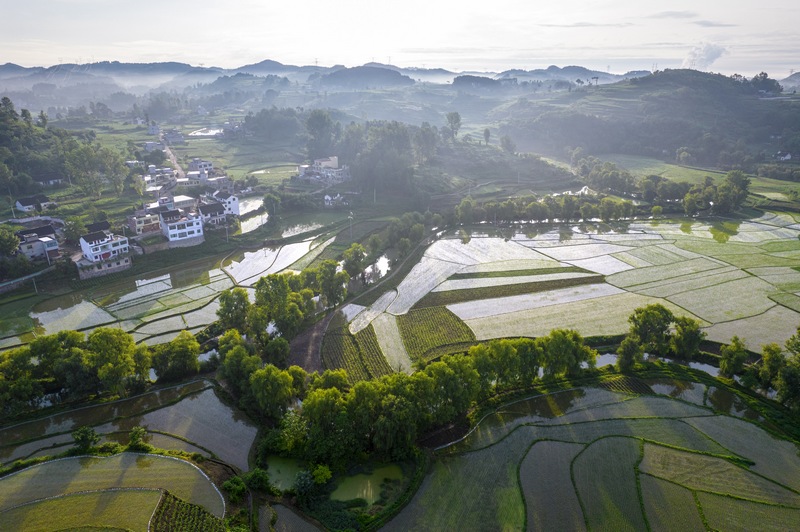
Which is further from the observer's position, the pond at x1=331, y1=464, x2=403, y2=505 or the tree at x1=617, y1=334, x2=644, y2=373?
the tree at x1=617, y1=334, x2=644, y2=373

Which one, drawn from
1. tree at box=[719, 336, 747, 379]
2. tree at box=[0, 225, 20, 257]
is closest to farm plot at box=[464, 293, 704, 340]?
tree at box=[719, 336, 747, 379]

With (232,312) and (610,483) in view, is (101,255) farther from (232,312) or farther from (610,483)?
(610,483)

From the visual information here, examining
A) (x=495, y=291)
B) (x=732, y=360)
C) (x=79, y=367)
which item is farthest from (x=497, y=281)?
(x=79, y=367)

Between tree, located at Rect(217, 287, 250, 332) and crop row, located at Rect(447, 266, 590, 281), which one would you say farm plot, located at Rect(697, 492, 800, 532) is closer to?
crop row, located at Rect(447, 266, 590, 281)

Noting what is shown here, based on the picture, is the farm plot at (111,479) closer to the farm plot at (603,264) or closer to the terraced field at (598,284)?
the terraced field at (598,284)

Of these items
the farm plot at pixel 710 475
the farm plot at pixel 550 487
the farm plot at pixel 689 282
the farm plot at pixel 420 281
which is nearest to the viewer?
the farm plot at pixel 550 487

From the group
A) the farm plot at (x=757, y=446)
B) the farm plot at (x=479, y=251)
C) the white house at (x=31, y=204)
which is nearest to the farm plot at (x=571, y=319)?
the farm plot at (x=757, y=446)

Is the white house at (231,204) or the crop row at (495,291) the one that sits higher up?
the white house at (231,204)
